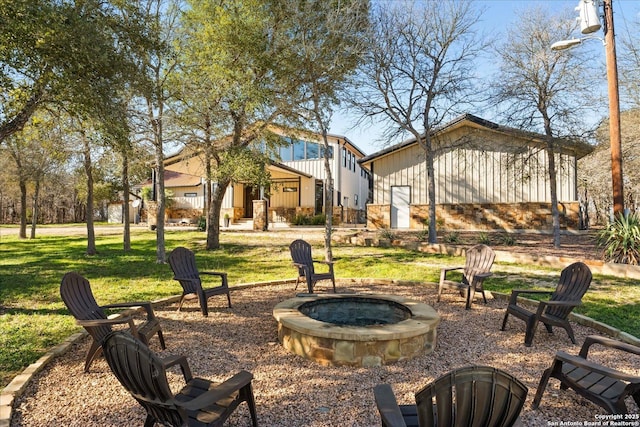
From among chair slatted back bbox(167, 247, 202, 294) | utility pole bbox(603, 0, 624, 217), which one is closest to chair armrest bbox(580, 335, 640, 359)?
chair slatted back bbox(167, 247, 202, 294)

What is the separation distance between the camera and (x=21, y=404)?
303 cm

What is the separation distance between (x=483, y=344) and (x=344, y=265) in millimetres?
5745

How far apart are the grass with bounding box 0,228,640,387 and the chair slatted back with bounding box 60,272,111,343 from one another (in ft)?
2.31

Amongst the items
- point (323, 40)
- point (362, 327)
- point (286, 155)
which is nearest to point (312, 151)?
point (286, 155)

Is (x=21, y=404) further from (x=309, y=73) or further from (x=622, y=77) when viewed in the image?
(x=622, y=77)

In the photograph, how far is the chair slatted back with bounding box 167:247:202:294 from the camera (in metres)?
5.61

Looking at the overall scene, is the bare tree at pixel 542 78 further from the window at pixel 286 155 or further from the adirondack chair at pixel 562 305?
the window at pixel 286 155

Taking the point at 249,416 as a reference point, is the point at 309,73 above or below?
above

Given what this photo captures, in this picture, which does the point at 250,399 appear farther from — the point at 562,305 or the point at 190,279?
the point at 562,305

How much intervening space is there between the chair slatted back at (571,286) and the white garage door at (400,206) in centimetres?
1397

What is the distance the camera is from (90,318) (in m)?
3.92

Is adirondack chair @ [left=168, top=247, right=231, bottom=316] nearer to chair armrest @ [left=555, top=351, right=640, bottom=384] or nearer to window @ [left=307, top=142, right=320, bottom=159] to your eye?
chair armrest @ [left=555, top=351, right=640, bottom=384]

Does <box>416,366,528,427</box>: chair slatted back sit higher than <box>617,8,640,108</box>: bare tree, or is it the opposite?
<box>617,8,640,108</box>: bare tree

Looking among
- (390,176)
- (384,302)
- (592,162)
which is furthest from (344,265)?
(592,162)
